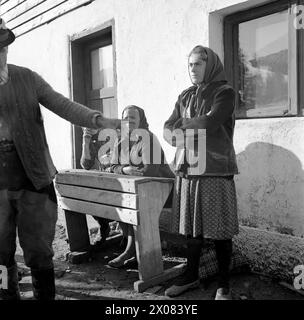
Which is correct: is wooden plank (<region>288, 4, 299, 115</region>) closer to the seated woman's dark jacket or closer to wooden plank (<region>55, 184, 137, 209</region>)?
the seated woman's dark jacket

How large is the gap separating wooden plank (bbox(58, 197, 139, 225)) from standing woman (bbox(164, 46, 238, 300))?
17.8 inches

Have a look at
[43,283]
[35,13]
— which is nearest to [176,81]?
[43,283]

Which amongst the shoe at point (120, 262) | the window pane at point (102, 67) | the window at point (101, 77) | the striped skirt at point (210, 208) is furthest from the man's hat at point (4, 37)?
the window pane at point (102, 67)

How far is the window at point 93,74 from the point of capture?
5.56m

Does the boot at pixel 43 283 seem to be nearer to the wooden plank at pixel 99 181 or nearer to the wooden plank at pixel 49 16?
the wooden plank at pixel 99 181

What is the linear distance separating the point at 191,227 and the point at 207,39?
1.88 meters

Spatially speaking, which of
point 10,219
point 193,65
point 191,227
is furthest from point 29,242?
point 193,65

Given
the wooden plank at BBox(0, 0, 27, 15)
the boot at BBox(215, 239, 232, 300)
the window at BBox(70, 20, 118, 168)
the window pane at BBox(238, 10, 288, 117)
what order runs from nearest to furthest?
the boot at BBox(215, 239, 232, 300) < the window pane at BBox(238, 10, 288, 117) < the window at BBox(70, 20, 118, 168) < the wooden plank at BBox(0, 0, 27, 15)

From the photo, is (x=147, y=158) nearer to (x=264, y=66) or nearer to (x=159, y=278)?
(x=159, y=278)

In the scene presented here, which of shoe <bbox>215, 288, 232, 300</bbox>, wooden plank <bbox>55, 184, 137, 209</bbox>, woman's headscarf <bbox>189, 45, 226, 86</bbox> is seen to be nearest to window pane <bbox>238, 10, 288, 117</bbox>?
woman's headscarf <bbox>189, 45, 226, 86</bbox>

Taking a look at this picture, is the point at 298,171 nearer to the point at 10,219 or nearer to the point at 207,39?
the point at 207,39

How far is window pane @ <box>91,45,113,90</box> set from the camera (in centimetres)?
560

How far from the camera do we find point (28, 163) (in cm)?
251

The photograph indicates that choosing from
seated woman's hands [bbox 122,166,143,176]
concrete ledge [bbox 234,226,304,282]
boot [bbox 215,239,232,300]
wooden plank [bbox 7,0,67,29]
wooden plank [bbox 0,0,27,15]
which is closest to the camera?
boot [bbox 215,239,232,300]
